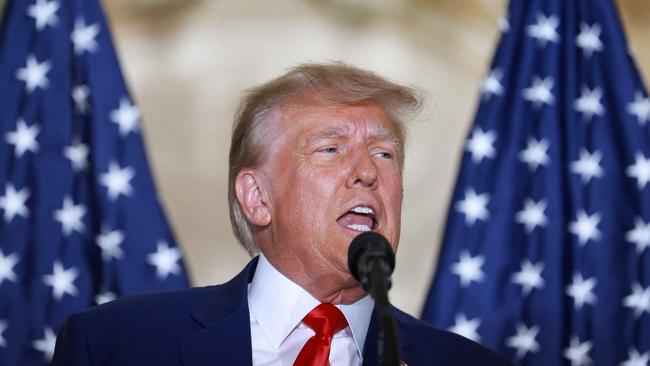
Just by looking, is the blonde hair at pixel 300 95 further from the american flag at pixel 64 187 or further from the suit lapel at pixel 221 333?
the american flag at pixel 64 187

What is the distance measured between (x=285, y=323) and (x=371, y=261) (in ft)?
2.40

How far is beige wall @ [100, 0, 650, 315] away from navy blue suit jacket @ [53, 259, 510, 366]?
43.2 inches

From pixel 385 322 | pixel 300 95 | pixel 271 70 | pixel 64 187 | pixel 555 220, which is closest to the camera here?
pixel 385 322

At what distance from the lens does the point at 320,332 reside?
8.20 ft

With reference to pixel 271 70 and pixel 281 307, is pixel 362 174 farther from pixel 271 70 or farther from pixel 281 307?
pixel 271 70

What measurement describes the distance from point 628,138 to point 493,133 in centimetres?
47

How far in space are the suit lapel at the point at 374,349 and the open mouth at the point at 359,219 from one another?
0.27 metres

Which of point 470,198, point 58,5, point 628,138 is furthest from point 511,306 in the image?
point 58,5

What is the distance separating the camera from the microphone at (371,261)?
176 centimetres

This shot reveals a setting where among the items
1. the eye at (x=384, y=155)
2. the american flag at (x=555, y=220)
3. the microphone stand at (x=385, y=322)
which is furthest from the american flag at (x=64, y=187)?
the microphone stand at (x=385, y=322)

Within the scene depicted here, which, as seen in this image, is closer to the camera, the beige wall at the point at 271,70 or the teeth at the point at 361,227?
the teeth at the point at 361,227

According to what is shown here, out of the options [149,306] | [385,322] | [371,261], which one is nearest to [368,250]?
[371,261]

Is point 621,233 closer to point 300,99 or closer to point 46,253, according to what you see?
point 300,99

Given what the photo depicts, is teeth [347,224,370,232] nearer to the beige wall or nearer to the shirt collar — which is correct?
the shirt collar
